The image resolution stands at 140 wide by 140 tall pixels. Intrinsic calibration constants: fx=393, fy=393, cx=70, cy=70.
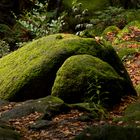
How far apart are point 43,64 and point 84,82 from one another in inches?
43.2

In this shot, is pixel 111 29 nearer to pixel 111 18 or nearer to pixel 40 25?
pixel 111 18

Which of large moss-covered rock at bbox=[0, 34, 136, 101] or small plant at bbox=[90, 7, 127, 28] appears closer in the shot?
large moss-covered rock at bbox=[0, 34, 136, 101]

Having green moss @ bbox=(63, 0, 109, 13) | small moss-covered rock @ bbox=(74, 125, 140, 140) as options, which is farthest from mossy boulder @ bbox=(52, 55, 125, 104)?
green moss @ bbox=(63, 0, 109, 13)

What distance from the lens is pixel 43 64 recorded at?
28.6ft

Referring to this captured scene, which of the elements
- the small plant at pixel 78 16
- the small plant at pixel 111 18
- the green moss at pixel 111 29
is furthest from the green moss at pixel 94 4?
the green moss at pixel 111 29

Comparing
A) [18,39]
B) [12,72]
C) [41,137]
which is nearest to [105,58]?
[12,72]

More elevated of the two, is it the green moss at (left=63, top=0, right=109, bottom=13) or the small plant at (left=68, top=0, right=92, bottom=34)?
the green moss at (left=63, top=0, right=109, bottom=13)

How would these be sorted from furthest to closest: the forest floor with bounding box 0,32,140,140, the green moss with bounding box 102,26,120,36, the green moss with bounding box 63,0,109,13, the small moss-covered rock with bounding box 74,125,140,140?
1. the green moss with bounding box 63,0,109,13
2. the green moss with bounding box 102,26,120,36
3. the forest floor with bounding box 0,32,140,140
4. the small moss-covered rock with bounding box 74,125,140,140

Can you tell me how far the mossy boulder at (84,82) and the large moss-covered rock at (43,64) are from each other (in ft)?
1.06

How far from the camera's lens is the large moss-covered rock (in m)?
8.70

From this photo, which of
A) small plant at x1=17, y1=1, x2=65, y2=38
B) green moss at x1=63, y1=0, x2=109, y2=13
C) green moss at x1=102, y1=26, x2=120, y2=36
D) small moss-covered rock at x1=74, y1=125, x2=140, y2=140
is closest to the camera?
small moss-covered rock at x1=74, y1=125, x2=140, y2=140

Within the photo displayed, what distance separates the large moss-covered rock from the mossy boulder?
0.32 meters

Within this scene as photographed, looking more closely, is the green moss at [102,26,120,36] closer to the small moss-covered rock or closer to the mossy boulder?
the mossy boulder

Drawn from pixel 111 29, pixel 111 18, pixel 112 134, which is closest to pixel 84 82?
pixel 112 134
